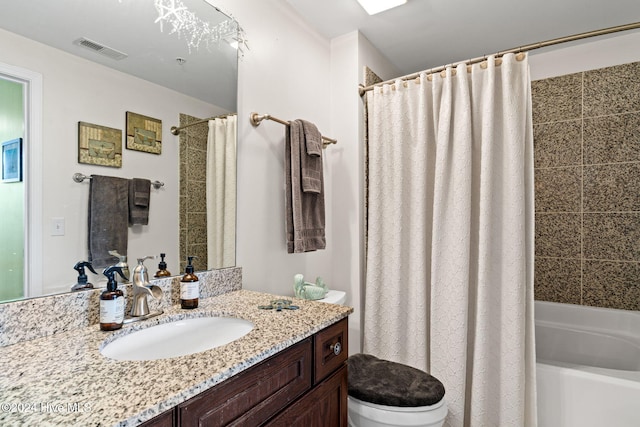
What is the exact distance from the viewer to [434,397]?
1.30m

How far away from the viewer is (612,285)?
2.18 meters

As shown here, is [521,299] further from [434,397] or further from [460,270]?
[434,397]

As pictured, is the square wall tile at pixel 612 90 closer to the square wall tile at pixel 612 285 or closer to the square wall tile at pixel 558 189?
the square wall tile at pixel 558 189

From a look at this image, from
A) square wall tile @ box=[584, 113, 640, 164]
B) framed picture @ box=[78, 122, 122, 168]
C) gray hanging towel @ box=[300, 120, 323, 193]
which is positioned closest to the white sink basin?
framed picture @ box=[78, 122, 122, 168]

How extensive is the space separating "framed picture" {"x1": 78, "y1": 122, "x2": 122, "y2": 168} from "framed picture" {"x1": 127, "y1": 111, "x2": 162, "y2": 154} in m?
0.04

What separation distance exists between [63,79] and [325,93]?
1522 mm

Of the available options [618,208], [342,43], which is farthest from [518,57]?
[618,208]

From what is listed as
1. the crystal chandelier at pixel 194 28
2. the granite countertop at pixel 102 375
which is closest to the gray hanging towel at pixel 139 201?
the granite countertop at pixel 102 375

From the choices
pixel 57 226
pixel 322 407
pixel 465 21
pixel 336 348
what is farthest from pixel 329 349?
pixel 465 21

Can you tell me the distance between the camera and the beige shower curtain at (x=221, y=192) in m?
1.40

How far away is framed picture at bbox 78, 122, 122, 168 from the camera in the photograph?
0.98 metres

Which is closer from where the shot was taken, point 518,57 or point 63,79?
point 63,79

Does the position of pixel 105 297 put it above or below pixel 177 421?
above

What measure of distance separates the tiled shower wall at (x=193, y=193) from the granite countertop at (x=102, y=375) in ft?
1.15
